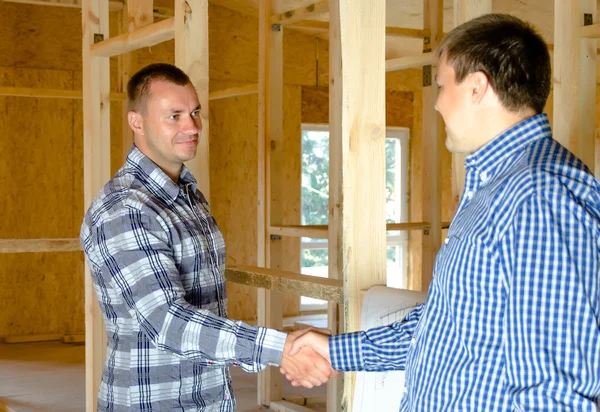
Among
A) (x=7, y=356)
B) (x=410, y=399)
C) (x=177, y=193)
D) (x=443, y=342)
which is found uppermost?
(x=177, y=193)

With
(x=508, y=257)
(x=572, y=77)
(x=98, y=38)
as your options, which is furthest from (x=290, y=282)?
(x=98, y=38)

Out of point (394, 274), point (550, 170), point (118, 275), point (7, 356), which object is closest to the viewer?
point (550, 170)

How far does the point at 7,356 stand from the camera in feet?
21.4

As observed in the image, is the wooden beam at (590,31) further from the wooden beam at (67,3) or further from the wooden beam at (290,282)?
the wooden beam at (67,3)

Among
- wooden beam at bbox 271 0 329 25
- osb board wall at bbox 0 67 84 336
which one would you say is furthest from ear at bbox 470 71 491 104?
osb board wall at bbox 0 67 84 336

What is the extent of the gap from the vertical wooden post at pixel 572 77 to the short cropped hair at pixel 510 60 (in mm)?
1111

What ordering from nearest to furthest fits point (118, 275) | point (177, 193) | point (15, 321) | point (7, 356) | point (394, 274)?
point (118, 275) → point (177, 193) → point (7, 356) → point (15, 321) → point (394, 274)

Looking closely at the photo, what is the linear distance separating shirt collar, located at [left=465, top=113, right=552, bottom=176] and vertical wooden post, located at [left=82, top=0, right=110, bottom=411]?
87.2 inches

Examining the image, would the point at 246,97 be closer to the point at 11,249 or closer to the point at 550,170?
the point at 11,249

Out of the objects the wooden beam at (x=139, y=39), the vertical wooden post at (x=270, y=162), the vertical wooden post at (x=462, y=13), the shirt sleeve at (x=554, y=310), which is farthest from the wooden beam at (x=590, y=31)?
the vertical wooden post at (x=270, y=162)

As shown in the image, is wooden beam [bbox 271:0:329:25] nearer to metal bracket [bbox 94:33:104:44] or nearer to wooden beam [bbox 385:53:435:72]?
wooden beam [bbox 385:53:435:72]

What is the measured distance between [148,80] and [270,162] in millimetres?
2779

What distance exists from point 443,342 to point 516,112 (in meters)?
0.41

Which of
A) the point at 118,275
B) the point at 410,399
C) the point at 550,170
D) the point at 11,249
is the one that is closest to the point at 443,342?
the point at 410,399
